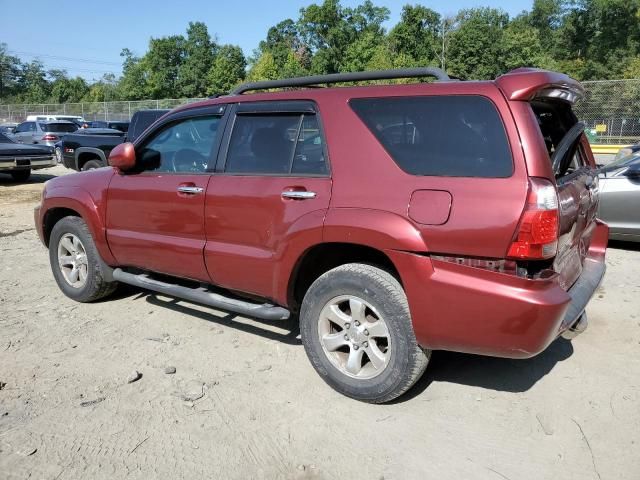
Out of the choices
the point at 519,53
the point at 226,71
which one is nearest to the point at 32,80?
the point at 226,71

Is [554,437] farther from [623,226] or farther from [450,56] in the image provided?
[450,56]

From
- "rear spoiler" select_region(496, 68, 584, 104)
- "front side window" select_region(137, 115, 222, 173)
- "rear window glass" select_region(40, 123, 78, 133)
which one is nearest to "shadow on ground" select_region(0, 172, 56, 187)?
"rear window glass" select_region(40, 123, 78, 133)

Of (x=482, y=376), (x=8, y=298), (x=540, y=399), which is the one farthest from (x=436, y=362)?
(x=8, y=298)

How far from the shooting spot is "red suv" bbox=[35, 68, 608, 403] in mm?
2791

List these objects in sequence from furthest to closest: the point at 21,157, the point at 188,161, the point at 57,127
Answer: the point at 57,127
the point at 21,157
the point at 188,161

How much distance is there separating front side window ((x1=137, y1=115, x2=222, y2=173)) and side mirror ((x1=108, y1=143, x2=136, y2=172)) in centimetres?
10

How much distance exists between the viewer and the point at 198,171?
162 inches

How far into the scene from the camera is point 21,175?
612 inches

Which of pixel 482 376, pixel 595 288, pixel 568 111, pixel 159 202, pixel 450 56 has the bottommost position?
pixel 482 376

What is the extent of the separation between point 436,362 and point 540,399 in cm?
75

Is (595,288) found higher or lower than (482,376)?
higher

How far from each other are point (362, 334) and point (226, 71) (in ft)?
231

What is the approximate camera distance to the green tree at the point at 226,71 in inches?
2709

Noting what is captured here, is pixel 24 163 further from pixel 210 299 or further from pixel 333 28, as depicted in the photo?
pixel 333 28
